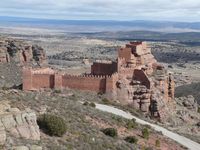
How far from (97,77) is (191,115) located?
51.3 ft

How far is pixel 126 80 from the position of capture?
192 ft

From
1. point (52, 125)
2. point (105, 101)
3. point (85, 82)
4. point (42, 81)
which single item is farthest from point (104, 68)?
point (52, 125)

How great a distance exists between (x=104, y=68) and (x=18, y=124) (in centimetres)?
3429

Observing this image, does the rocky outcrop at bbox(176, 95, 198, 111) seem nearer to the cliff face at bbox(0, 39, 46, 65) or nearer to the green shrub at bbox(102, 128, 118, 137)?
the cliff face at bbox(0, 39, 46, 65)

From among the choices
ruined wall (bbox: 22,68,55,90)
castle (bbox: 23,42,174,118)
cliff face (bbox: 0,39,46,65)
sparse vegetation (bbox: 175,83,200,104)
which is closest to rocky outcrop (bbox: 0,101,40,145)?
ruined wall (bbox: 22,68,55,90)

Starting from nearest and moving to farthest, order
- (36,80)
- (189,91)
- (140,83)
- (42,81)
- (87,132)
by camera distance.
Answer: (87,132) < (36,80) < (42,81) < (140,83) < (189,91)

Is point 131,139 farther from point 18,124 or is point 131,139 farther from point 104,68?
point 104,68

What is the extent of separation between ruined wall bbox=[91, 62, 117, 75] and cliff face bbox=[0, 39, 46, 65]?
1188 inches

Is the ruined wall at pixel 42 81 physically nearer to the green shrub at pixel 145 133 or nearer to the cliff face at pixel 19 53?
the green shrub at pixel 145 133

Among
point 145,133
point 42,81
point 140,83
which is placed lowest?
point 145,133

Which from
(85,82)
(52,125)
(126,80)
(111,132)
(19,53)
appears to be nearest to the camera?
(52,125)

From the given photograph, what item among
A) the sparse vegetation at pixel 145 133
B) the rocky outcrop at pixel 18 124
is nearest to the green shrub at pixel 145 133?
the sparse vegetation at pixel 145 133

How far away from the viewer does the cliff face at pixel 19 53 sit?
89.2 m

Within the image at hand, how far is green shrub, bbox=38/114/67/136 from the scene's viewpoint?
31047 millimetres
